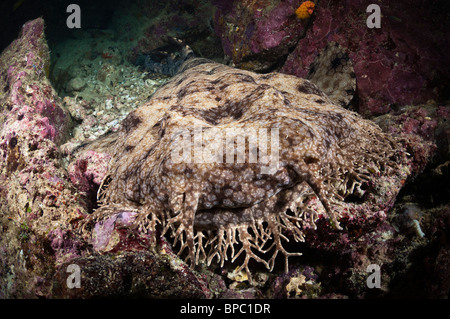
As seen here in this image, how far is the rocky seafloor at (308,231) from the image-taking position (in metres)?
2.39

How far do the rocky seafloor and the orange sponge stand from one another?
0.11m

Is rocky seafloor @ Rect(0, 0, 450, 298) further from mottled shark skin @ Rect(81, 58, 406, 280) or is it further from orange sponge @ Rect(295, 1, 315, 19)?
mottled shark skin @ Rect(81, 58, 406, 280)

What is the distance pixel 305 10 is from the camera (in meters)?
5.65

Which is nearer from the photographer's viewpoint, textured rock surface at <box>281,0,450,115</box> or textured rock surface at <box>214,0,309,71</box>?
textured rock surface at <box>281,0,450,115</box>

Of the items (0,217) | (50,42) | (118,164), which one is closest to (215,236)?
(118,164)

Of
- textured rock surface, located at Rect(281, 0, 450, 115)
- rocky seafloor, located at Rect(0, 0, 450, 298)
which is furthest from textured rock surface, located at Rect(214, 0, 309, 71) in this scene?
textured rock surface, located at Rect(281, 0, 450, 115)

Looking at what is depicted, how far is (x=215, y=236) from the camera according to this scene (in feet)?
8.36

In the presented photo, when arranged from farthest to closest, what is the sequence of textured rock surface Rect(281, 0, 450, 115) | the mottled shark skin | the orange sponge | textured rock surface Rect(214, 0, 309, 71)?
1. textured rock surface Rect(214, 0, 309, 71)
2. the orange sponge
3. textured rock surface Rect(281, 0, 450, 115)
4. the mottled shark skin

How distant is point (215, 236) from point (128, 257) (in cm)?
82

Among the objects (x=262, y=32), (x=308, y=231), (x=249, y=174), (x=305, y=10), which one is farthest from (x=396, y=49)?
(x=249, y=174)

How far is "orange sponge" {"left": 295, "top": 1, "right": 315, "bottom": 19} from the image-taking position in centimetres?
562

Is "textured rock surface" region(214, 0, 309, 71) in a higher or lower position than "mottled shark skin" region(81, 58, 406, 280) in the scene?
higher

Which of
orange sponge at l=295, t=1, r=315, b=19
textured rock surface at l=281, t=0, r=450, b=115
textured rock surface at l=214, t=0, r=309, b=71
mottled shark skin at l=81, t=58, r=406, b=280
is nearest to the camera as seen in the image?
mottled shark skin at l=81, t=58, r=406, b=280

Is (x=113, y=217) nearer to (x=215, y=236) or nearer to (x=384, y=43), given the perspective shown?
(x=215, y=236)
